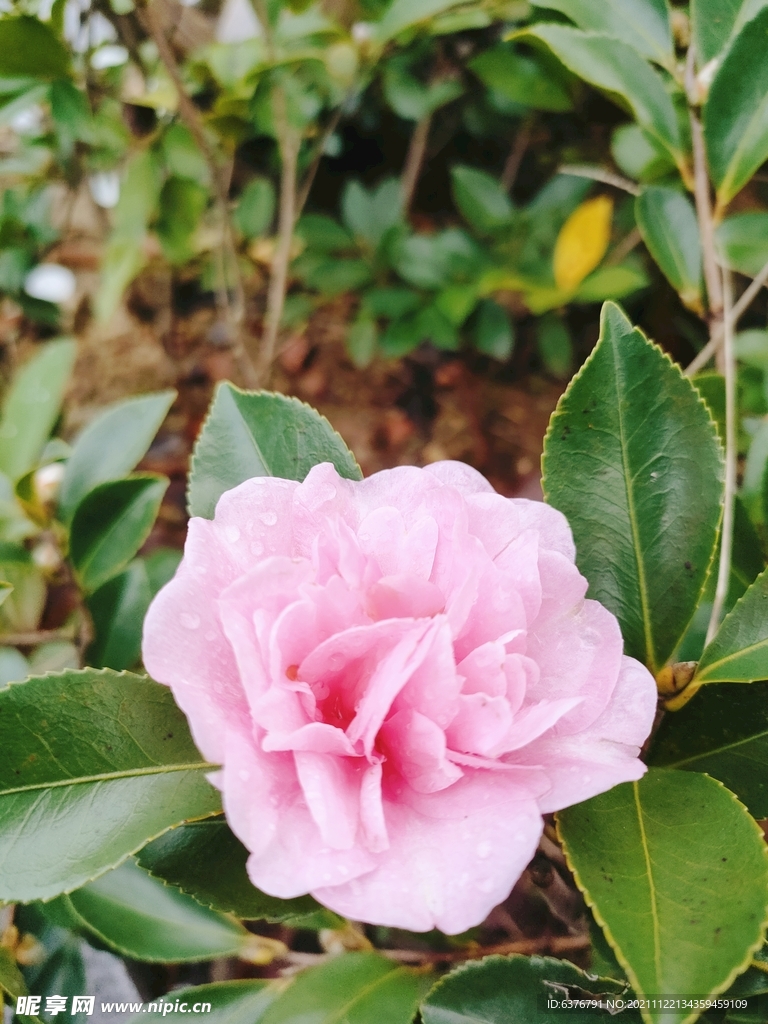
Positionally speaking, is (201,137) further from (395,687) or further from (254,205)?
(395,687)

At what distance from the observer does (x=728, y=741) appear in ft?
1.73

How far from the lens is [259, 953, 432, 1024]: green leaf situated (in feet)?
1.78

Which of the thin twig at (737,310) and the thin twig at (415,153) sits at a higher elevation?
the thin twig at (415,153)

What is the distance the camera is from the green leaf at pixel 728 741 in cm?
52

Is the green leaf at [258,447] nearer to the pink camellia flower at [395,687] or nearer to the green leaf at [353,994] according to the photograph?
the pink camellia flower at [395,687]

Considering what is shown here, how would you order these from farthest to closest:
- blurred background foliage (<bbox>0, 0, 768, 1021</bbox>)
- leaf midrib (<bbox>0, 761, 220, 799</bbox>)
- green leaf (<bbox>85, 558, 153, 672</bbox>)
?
1. green leaf (<bbox>85, 558, 153, 672</bbox>)
2. blurred background foliage (<bbox>0, 0, 768, 1021</bbox>)
3. leaf midrib (<bbox>0, 761, 220, 799</bbox>)

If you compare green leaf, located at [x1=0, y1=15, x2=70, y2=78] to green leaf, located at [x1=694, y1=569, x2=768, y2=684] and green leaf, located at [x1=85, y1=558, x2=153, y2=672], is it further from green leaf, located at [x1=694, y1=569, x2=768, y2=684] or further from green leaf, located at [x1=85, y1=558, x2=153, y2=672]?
green leaf, located at [x1=694, y1=569, x2=768, y2=684]

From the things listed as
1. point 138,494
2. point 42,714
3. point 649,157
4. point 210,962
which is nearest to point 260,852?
point 42,714

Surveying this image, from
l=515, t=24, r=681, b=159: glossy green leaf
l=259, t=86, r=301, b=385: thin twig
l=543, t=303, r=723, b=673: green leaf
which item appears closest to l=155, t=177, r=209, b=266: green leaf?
l=259, t=86, r=301, b=385: thin twig

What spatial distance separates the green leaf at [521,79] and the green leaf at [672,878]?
1.09 metres

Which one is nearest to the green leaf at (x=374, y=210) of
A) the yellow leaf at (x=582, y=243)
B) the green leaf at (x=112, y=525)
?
the yellow leaf at (x=582, y=243)

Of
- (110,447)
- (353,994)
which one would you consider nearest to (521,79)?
(110,447)

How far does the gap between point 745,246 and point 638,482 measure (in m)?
0.45

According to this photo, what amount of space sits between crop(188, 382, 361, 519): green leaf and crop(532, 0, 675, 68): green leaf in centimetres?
48
